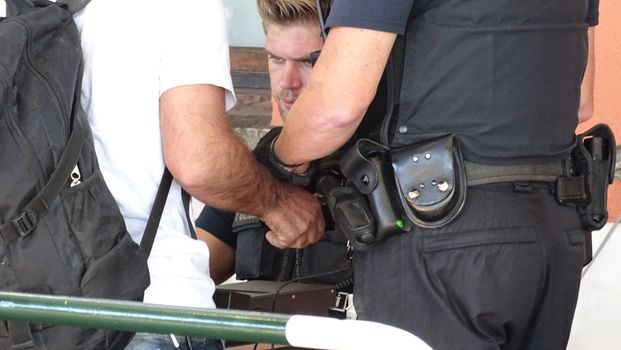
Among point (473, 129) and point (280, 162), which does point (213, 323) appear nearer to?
point (473, 129)

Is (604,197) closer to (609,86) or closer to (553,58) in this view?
(553,58)

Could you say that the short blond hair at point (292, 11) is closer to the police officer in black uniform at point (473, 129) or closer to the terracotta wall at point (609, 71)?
the police officer in black uniform at point (473, 129)

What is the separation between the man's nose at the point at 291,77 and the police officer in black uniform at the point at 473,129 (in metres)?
0.92

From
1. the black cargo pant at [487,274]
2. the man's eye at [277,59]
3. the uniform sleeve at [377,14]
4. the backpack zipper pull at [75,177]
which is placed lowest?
the black cargo pant at [487,274]

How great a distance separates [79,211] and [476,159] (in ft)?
2.36

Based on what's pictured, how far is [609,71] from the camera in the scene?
156 inches

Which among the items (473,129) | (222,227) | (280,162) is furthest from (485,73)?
(222,227)

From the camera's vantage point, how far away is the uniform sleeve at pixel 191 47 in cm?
203

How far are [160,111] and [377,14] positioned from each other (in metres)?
0.44

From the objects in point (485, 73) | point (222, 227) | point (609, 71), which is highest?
point (485, 73)

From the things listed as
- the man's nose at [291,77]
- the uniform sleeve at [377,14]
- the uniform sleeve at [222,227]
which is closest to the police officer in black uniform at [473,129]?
the uniform sleeve at [377,14]

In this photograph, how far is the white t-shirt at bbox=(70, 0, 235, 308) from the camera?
6.64 feet

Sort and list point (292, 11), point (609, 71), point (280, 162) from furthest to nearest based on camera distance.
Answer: point (609, 71)
point (292, 11)
point (280, 162)

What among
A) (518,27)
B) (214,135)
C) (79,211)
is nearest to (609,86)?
(518,27)
